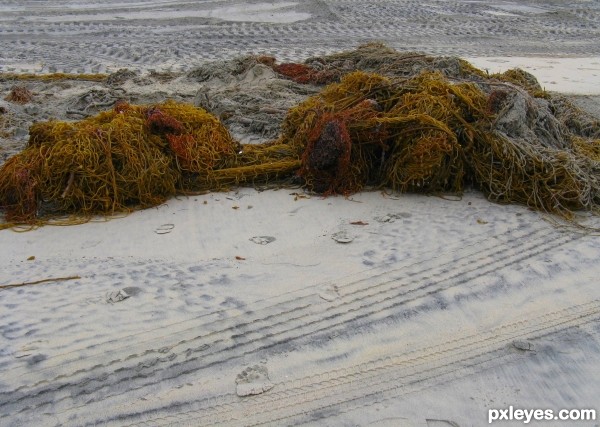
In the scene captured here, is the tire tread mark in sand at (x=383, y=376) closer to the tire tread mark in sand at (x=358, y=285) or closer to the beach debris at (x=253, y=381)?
the beach debris at (x=253, y=381)

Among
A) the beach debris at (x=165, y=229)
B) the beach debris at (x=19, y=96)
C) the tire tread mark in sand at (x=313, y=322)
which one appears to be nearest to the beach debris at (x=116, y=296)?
the tire tread mark in sand at (x=313, y=322)

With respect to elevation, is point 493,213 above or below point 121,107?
below

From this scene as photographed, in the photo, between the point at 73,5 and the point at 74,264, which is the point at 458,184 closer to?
the point at 74,264

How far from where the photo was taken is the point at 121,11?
14.0 m

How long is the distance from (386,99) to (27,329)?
3614mm

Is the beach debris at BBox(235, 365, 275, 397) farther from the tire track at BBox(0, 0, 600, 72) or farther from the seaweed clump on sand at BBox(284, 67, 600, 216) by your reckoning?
the tire track at BBox(0, 0, 600, 72)

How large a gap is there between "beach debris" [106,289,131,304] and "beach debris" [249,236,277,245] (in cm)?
105

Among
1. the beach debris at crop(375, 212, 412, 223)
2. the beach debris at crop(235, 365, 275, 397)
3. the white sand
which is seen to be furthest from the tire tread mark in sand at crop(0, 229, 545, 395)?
the white sand

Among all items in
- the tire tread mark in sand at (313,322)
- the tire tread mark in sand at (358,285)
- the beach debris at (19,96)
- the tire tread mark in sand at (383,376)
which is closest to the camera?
the tire tread mark in sand at (383,376)

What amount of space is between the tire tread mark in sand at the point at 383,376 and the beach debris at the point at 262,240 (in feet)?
4.55

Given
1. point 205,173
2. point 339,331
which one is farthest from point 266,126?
point 339,331

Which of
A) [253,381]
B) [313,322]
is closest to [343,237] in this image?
[313,322]

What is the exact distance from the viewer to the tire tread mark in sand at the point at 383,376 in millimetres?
2715

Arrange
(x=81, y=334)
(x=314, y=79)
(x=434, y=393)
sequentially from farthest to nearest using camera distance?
1. (x=314, y=79)
2. (x=81, y=334)
3. (x=434, y=393)
